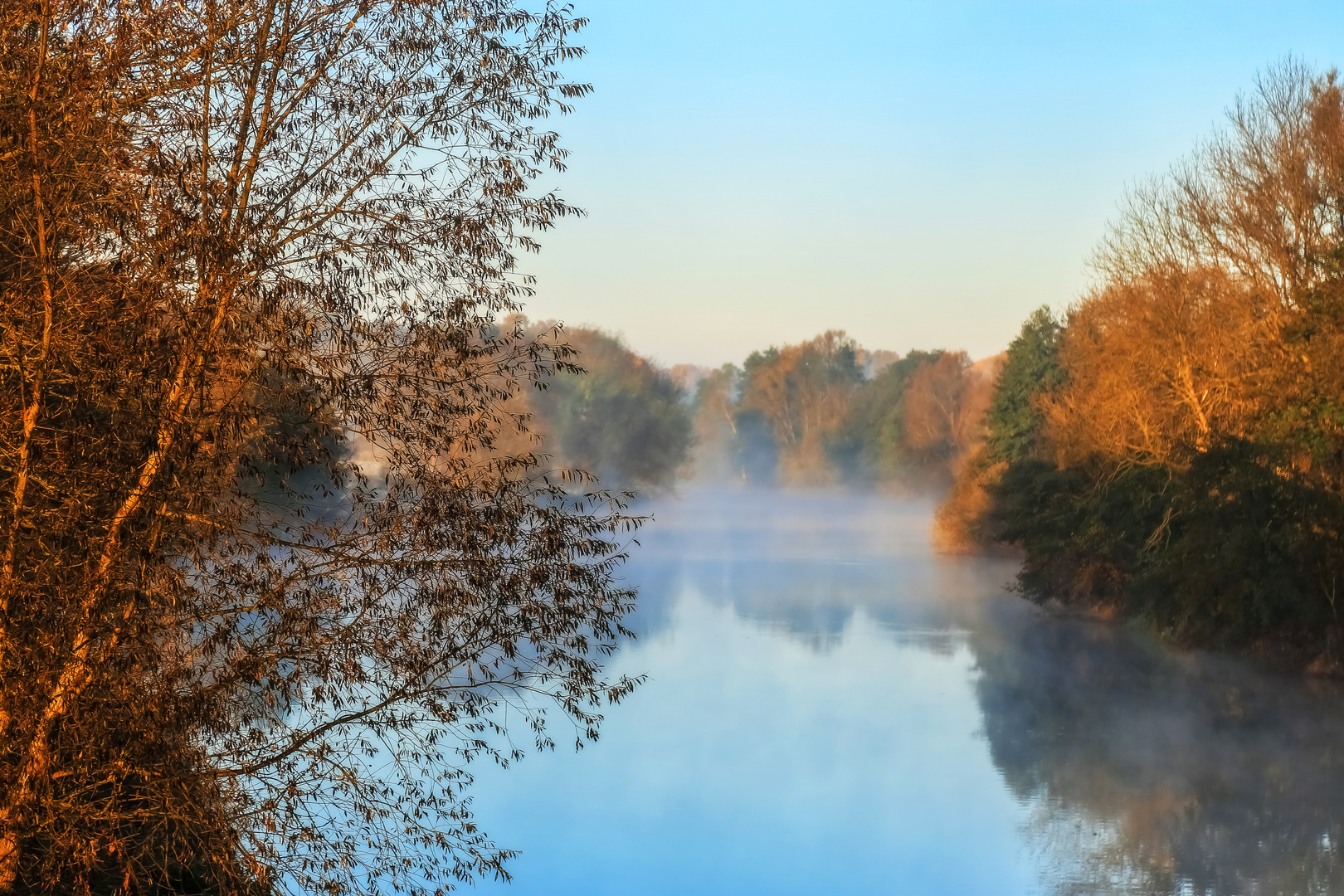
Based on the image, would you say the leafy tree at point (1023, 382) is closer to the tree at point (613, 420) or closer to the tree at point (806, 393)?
the tree at point (613, 420)

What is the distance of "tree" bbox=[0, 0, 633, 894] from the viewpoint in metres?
5.89

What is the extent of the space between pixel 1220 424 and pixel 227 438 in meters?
18.9

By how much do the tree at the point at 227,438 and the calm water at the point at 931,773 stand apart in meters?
4.82

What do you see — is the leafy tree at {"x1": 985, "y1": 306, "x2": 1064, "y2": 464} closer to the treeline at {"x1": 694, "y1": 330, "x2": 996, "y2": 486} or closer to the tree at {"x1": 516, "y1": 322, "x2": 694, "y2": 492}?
the treeline at {"x1": 694, "y1": 330, "x2": 996, "y2": 486}

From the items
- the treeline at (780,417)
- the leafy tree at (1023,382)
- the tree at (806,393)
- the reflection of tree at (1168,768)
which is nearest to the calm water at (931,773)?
the reflection of tree at (1168,768)

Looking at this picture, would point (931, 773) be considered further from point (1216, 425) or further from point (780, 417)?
point (780, 417)

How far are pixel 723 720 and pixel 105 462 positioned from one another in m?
11.9

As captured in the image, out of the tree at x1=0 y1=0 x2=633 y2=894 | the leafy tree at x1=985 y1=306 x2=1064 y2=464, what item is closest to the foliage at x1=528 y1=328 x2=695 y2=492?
the leafy tree at x1=985 y1=306 x2=1064 y2=464

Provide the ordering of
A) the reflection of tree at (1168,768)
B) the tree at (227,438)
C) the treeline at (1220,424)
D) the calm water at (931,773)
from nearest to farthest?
the tree at (227,438) → the reflection of tree at (1168,768) → the calm water at (931,773) → the treeline at (1220,424)

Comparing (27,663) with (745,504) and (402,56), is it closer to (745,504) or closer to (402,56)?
(402,56)

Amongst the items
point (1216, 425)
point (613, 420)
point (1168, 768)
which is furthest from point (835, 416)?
point (1168, 768)

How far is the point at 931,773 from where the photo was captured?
47.6 ft

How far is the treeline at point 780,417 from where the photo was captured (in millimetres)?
61625

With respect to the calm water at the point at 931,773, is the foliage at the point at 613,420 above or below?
above
